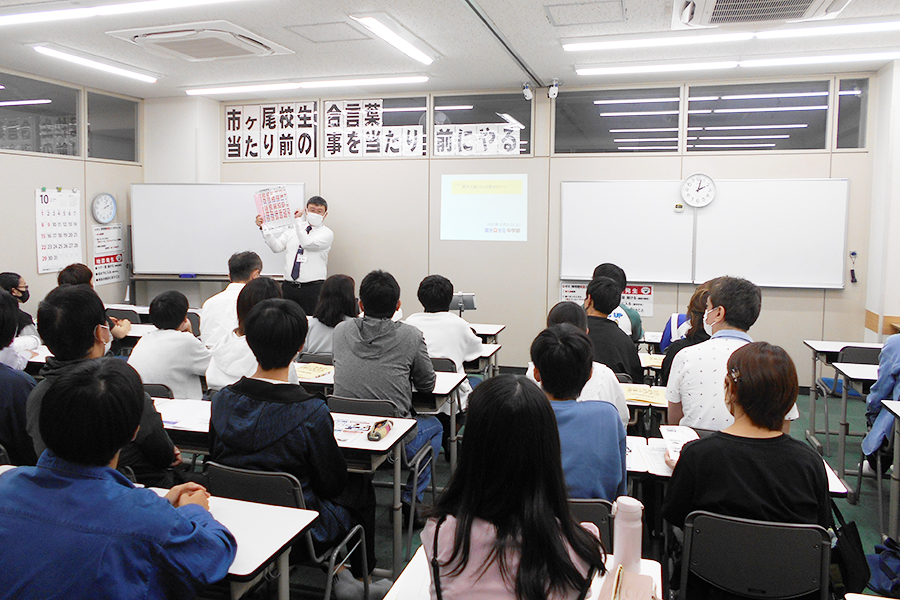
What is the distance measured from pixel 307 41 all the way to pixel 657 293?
13.2ft

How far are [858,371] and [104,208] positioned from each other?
7.13m

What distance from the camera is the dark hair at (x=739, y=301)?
9.14 ft

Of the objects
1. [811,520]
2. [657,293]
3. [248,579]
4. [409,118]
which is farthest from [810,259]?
[248,579]

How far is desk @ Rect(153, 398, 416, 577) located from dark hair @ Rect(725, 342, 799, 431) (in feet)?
4.01

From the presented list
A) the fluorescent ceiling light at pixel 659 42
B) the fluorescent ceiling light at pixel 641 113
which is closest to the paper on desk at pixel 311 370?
the fluorescent ceiling light at pixel 659 42

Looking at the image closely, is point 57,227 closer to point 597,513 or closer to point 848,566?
point 597,513

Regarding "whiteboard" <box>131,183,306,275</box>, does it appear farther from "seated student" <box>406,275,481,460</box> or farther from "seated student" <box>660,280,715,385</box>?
"seated student" <box>660,280,715,385</box>

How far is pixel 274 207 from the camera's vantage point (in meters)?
7.04

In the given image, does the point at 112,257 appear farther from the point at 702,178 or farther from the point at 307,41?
the point at 702,178

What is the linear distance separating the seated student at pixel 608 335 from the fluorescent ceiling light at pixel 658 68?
296cm

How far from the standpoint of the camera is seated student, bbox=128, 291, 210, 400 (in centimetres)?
322

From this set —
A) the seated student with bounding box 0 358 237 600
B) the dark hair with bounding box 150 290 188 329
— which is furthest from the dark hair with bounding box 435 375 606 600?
the dark hair with bounding box 150 290 188 329

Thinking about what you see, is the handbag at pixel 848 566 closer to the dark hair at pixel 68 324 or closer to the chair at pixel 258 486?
the chair at pixel 258 486

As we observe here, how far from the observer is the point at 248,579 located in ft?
4.86
